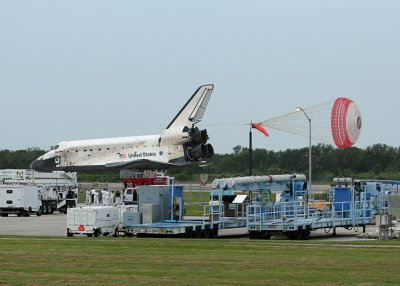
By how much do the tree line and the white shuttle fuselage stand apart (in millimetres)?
4080

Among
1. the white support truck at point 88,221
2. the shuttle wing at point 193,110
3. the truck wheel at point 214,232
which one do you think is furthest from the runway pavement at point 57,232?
the shuttle wing at point 193,110

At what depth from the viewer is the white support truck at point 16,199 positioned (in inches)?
2243

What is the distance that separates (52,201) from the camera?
63781 millimetres

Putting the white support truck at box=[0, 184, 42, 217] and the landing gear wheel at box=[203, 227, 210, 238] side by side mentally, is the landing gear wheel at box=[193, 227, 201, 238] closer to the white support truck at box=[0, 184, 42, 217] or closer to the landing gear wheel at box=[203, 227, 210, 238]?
the landing gear wheel at box=[203, 227, 210, 238]

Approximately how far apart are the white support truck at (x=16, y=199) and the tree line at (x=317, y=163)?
80.5ft

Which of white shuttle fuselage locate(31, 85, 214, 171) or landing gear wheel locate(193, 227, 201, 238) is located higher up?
white shuttle fuselage locate(31, 85, 214, 171)

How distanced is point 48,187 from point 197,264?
43.2 metres

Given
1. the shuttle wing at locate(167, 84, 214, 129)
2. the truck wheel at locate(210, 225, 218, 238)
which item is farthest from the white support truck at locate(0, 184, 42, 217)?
the truck wheel at locate(210, 225, 218, 238)

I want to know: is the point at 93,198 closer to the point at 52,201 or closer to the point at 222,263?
the point at 52,201

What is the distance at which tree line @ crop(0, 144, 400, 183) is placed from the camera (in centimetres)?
8338

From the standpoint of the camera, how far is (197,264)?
21.3 metres

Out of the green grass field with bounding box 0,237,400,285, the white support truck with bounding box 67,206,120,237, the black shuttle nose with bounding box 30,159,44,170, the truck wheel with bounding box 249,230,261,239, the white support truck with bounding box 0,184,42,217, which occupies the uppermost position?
the black shuttle nose with bounding box 30,159,44,170

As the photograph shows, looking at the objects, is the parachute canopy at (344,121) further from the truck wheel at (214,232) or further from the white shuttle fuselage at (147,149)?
the white shuttle fuselage at (147,149)

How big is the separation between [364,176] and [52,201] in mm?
30446
